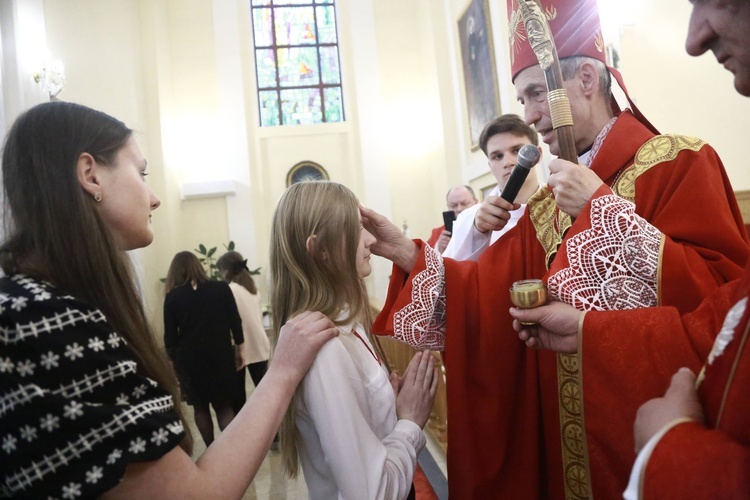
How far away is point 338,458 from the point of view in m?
1.38

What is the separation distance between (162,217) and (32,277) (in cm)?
911

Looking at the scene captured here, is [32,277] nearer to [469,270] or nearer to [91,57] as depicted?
[469,270]

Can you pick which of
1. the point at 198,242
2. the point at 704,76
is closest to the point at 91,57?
the point at 198,242

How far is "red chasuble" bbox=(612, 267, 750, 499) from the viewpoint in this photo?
70cm

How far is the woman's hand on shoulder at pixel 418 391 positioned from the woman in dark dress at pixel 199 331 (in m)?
2.94

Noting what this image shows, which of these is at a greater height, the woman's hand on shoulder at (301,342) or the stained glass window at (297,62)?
the stained glass window at (297,62)

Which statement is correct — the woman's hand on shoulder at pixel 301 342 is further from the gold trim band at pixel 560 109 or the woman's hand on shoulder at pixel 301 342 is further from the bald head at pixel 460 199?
the bald head at pixel 460 199

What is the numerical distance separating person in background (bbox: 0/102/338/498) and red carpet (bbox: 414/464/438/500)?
8.82 ft

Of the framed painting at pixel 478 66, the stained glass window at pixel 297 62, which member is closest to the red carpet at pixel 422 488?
the framed painting at pixel 478 66

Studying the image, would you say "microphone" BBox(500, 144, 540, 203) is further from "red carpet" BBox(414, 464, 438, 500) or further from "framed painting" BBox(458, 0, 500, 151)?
"framed painting" BBox(458, 0, 500, 151)

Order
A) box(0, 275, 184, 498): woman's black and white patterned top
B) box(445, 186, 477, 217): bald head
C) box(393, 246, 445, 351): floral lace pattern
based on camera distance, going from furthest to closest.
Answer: box(445, 186, 477, 217): bald head
box(393, 246, 445, 351): floral lace pattern
box(0, 275, 184, 498): woman's black and white patterned top

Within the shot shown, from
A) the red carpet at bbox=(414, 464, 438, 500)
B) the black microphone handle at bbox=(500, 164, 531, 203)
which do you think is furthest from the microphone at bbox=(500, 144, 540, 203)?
the red carpet at bbox=(414, 464, 438, 500)

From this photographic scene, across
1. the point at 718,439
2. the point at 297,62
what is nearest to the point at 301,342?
the point at 718,439

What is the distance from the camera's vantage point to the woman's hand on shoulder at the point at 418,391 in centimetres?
163
